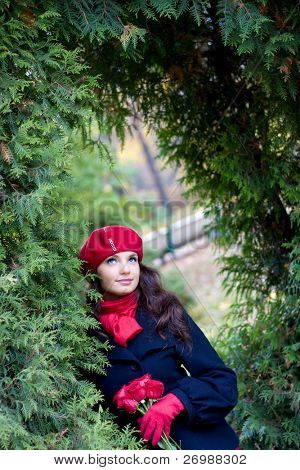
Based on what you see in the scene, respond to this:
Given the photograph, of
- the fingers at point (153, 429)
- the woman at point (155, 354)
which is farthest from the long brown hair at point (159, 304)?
the fingers at point (153, 429)

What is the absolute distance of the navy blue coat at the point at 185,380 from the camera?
2.81 m

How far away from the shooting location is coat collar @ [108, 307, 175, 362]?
2.86 metres

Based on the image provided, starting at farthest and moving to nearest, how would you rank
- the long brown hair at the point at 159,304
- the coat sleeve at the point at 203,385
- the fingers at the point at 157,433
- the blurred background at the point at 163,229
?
1. the blurred background at the point at 163,229
2. the long brown hair at the point at 159,304
3. the coat sleeve at the point at 203,385
4. the fingers at the point at 157,433

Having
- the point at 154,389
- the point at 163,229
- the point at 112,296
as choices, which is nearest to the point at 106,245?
the point at 112,296

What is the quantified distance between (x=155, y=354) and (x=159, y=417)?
32 centimetres

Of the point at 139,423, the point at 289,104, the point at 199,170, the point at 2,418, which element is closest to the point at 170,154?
the point at 199,170

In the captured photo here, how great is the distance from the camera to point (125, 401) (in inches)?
107

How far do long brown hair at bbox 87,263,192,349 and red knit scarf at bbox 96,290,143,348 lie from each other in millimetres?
43

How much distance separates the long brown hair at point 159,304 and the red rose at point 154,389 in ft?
0.83

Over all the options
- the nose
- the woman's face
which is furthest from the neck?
the nose

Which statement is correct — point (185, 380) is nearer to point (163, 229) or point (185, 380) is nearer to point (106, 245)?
point (106, 245)

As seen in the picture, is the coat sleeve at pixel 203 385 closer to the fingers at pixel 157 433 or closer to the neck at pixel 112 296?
the fingers at pixel 157 433

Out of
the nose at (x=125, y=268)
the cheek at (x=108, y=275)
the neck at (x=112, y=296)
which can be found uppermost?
the nose at (x=125, y=268)

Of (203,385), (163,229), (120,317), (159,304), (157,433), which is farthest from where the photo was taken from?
(163,229)
